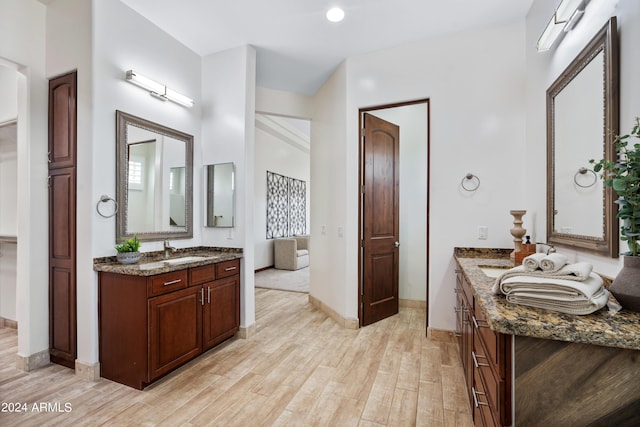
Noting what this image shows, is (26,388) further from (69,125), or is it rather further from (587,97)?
(587,97)

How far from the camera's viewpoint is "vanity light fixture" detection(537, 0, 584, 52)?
1.60m

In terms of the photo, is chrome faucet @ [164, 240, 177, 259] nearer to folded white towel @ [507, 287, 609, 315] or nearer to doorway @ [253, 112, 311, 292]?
doorway @ [253, 112, 311, 292]

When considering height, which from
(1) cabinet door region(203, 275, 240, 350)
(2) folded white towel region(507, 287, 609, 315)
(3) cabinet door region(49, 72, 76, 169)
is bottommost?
(1) cabinet door region(203, 275, 240, 350)

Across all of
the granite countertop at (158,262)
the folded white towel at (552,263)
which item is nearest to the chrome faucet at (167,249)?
the granite countertop at (158,262)

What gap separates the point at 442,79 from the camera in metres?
2.95

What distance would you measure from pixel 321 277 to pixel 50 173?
118 inches

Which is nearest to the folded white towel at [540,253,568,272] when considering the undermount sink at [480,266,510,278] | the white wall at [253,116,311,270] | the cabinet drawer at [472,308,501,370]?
the cabinet drawer at [472,308,501,370]

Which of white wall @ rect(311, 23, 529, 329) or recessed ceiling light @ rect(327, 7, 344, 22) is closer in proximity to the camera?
recessed ceiling light @ rect(327, 7, 344, 22)

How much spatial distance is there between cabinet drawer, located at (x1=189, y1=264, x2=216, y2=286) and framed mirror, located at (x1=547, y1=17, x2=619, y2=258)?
2.64 metres

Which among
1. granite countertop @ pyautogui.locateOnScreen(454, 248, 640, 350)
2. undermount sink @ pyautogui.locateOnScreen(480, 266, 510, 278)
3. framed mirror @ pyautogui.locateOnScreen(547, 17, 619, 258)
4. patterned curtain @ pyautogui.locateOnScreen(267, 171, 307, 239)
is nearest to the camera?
granite countertop @ pyautogui.locateOnScreen(454, 248, 640, 350)

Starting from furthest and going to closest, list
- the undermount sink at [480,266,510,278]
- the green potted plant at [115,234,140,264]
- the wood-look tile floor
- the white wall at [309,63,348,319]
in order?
1. the white wall at [309,63,348,319]
2. the green potted plant at [115,234,140,264]
3. the undermount sink at [480,266,510,278]
4. the wood-look tile floor

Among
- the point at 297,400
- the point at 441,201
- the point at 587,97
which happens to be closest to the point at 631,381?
the point at 587,97

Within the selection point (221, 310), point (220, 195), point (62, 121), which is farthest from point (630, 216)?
point (62, 121)

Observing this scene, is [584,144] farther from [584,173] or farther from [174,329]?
[174,329]
